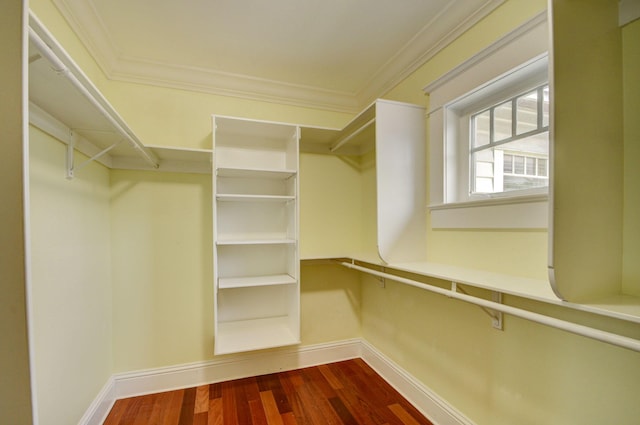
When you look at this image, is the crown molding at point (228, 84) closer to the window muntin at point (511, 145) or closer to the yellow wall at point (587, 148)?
the window muntin at point (511, 145)

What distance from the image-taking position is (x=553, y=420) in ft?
3.66

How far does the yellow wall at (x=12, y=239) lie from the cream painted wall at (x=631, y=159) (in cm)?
169

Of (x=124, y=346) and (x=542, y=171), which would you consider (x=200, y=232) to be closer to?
(x=124, y=346)

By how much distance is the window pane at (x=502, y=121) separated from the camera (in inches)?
56.2

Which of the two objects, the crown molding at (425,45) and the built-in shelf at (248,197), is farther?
the built-in shelf at (248,197)

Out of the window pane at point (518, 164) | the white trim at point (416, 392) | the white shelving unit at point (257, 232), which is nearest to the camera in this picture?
the window pane at point (518, 164)

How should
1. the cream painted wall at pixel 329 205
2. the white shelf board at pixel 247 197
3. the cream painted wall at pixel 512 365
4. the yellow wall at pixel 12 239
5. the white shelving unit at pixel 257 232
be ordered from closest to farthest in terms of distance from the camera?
the yellow wall at pixel 12 239, the cream painted wall at pixel 512 365, the white shelf board at pixel 247 197, the white shelving unit at pixel 257 232, the cream painted wall at pixel 329 205

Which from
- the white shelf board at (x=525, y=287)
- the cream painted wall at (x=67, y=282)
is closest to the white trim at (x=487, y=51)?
the white shelf board at (x=525, y=287)

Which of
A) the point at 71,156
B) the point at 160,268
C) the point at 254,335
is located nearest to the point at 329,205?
the point at 254,335

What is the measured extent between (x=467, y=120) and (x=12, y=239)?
1971mm

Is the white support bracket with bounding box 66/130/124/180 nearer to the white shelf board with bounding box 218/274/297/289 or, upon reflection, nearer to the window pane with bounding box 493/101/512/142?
the white shelf board with bounding box 218/274/297/289

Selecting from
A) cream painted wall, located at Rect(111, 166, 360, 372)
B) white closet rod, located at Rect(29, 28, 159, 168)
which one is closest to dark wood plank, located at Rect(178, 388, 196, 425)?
cream painted wall, located at Rect(111, 166, 360, 372)

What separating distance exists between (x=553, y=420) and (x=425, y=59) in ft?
6.57

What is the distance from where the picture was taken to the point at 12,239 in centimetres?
60
